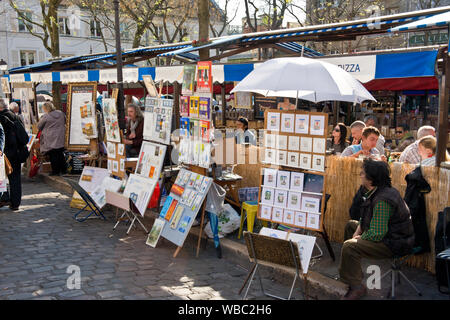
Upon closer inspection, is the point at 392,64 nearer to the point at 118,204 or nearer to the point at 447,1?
the point at 118,204

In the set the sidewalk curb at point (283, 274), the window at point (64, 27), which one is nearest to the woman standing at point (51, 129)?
the sidewalk curb at point (283, 274)

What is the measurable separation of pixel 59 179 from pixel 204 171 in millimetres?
5530

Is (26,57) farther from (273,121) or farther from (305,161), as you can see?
(305,161)

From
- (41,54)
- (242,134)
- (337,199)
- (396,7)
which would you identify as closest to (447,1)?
(396,7)

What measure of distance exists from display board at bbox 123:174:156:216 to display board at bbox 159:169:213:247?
509 mm

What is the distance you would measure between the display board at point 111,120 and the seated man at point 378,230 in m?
4.44

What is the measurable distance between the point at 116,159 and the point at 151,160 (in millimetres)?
1145

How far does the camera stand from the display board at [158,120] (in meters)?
6.27

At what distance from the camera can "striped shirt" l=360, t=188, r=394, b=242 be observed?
157 inches

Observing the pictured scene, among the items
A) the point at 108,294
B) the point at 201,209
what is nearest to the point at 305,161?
the point at 201,209

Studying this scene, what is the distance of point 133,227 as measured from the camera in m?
6.90

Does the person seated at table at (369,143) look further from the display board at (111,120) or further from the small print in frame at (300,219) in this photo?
the display board at (111,120)

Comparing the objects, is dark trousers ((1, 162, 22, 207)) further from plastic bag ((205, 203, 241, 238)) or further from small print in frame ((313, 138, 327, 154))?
small print in frame ((313, 138, 327, 154))

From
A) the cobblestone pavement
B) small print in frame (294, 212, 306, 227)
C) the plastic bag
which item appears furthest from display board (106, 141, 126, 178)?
small print in frame (294, 212, 306, 227)
